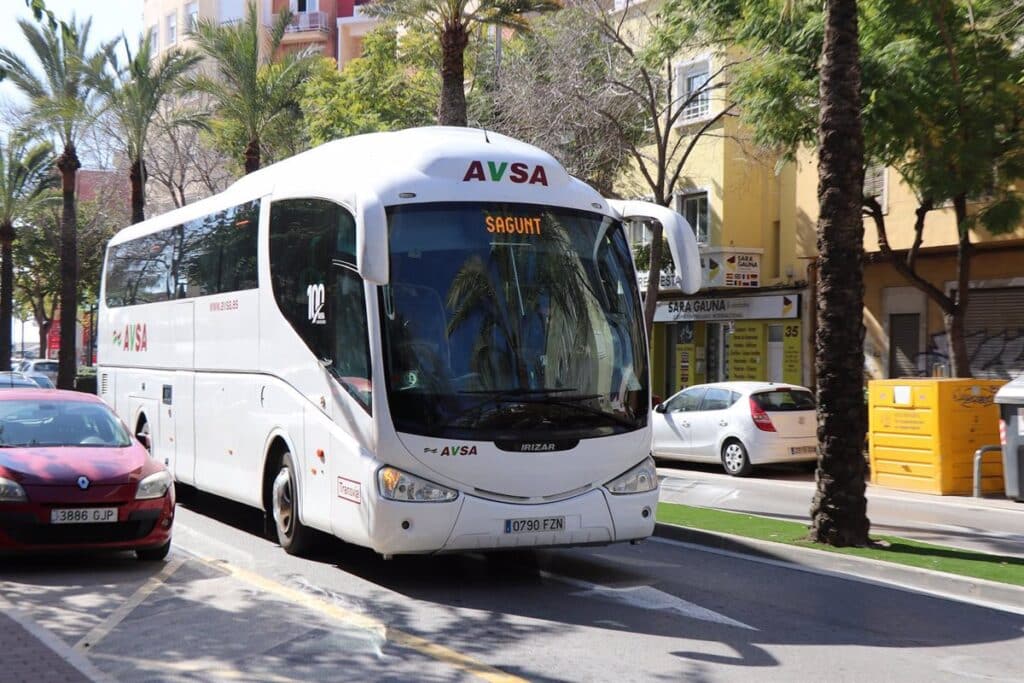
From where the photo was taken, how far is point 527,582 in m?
9.90

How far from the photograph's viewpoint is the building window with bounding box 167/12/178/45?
68.2 meters

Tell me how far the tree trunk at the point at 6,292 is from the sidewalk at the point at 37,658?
130 ft

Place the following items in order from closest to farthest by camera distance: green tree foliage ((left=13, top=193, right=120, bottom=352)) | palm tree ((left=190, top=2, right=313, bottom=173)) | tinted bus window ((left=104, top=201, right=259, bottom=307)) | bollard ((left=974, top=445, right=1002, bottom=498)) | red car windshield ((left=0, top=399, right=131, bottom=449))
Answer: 1. red car windshield ((left=0, top=399, right=131, bottom=449))
2. tinted bus window ((left=104, top=201, right=259, bottom=307))
3. bollard ((left=974, top=445, right=1002, bottom=498))
4. palm tree ((left=190, top=2, right=313, bottom=173))
5. green tree foliage ((left=13, top=193, right=120, bottom=352))

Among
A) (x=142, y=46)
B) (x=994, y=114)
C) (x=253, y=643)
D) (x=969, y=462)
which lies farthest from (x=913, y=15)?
(x=142, y=46)

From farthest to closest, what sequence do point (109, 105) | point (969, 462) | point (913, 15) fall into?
point (109, 105) < point (913, 15) < point (969, 462)

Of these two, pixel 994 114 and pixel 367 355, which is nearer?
pixel 367 355

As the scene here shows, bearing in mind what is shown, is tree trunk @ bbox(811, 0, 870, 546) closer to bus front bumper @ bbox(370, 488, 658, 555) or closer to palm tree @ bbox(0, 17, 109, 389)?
bus front bumper @ bbox(370, 488, 658, 555)

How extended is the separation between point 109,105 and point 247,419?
23397 mm

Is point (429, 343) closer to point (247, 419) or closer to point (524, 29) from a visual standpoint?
point (247, 419)

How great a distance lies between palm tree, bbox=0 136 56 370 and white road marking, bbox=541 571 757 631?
38906mm

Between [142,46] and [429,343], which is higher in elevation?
[142,46]

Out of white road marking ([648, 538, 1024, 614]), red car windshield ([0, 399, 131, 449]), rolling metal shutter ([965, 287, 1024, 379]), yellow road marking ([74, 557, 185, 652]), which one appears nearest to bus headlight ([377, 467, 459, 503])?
yellow road marking ([74, 557, 185, 652])

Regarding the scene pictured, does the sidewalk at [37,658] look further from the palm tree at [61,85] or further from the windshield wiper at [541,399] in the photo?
the palm tree at [61,85]

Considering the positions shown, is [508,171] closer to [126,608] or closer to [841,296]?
[841,296]
